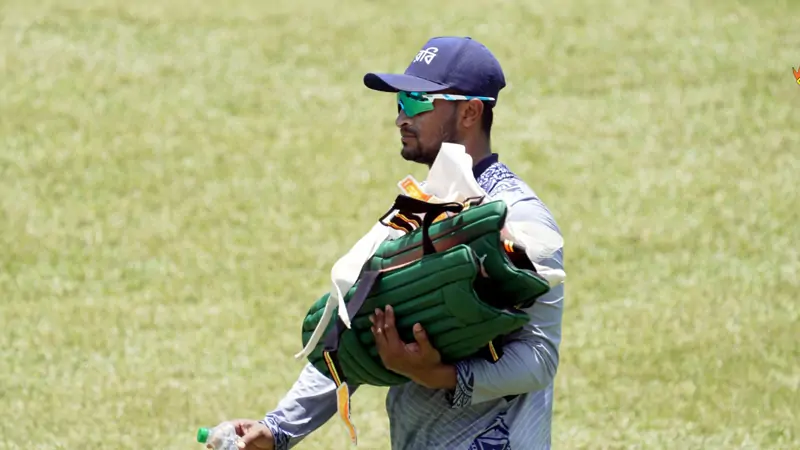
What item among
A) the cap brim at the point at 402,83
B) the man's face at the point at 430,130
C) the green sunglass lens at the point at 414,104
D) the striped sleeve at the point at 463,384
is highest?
the cap brim at the point at 402,83

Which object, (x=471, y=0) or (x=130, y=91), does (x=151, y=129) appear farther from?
(x=471, y=0)

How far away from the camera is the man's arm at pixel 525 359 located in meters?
3.93

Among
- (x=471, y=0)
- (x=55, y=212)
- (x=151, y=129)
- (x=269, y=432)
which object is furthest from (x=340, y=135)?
(x=269, y=432)

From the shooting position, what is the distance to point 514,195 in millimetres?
4074

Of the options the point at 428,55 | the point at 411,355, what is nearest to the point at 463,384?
the point at 411,355

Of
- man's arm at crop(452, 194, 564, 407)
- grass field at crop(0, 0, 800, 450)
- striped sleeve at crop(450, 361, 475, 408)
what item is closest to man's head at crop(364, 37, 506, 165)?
man's arm at crop(452, 194, 564, 407)

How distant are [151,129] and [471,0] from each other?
4.75 metres

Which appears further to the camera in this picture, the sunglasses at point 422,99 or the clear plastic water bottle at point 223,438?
the clear plastic water bottle at point 223,438

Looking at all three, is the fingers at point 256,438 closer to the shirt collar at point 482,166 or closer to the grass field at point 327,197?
the shirt collar at point 482,166

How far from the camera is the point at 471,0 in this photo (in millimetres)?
15625

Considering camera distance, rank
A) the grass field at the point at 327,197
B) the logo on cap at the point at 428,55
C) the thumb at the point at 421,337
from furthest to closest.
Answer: the grass field at the point at 327,197 < the logo on cap at the point at 428,55 < the thumb at the point at 421,337

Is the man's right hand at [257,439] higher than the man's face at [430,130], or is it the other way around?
the man's face at [430,130]

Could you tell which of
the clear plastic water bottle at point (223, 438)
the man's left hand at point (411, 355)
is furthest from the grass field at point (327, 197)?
the man's left hand at point (411, 355)

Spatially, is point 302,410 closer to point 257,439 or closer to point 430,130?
point 257,439
